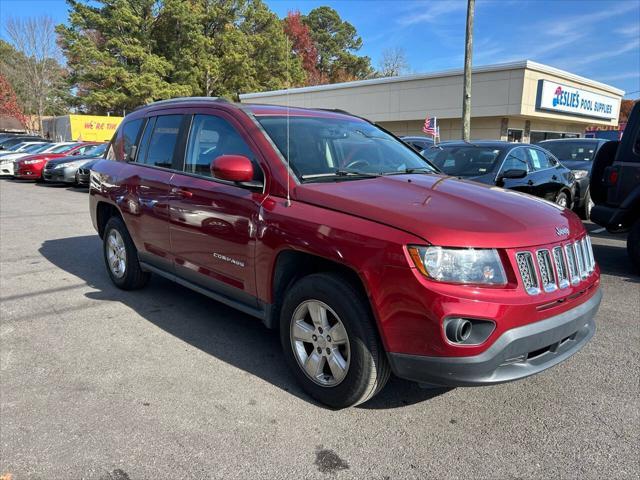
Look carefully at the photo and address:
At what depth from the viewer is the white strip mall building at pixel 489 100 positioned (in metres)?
24.9

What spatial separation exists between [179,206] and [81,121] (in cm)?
3804

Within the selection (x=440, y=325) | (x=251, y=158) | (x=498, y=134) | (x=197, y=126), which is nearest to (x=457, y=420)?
(x=440, y=325)

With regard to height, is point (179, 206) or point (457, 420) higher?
point (179, 206)

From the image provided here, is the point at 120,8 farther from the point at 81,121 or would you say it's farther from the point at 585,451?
the point at 585,451

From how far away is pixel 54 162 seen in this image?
16.7 metres

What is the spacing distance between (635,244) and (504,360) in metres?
4.62

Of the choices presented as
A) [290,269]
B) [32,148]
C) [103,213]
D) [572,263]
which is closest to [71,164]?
[32,148]

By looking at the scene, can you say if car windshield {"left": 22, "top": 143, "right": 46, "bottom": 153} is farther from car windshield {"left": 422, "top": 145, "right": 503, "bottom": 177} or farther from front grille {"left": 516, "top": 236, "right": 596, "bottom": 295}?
front grille {"left": 516, "top": 236, "right": 596, "bottom": 295}

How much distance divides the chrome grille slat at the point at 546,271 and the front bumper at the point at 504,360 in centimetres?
17

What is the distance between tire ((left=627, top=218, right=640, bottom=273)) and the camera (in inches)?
238

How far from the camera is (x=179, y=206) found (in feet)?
13.4

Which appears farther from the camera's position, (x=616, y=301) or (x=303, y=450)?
(x=616, y=301)

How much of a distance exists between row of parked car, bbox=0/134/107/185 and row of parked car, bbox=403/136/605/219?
1191 cm

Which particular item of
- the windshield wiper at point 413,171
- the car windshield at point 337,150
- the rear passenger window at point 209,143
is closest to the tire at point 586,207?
the car windshield at point 337,150
